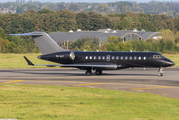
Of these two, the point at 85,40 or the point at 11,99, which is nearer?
the point at 11,99

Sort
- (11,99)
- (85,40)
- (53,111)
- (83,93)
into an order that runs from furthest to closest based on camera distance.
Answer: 1. (85,40)
2. (83,93)
3. (11,99)
4. (53,111)

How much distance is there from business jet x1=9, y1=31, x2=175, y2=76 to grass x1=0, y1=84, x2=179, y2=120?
39.8 feet

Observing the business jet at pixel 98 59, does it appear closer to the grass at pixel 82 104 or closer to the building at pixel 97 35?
the grass at pixel 82 104

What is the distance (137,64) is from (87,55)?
258 inches

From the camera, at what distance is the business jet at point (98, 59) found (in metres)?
41.4

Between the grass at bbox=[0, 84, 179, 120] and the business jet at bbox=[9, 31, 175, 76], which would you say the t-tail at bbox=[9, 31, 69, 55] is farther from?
the grass at bbox=[0, 84, 179, 120]

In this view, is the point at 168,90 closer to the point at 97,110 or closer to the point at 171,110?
the point at 171,110

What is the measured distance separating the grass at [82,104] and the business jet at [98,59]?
12136 millimetres

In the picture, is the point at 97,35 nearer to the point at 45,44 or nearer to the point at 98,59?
the point at 45,44

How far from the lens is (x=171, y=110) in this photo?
2134 centimetres

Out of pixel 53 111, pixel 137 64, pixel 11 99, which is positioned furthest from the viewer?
pixel 137 64

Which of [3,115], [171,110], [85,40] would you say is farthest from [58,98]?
[85,40]

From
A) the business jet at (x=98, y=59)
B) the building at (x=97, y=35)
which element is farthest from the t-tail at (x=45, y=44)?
the building at (x=97, y=35)

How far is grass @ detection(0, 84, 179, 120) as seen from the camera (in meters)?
19.7
